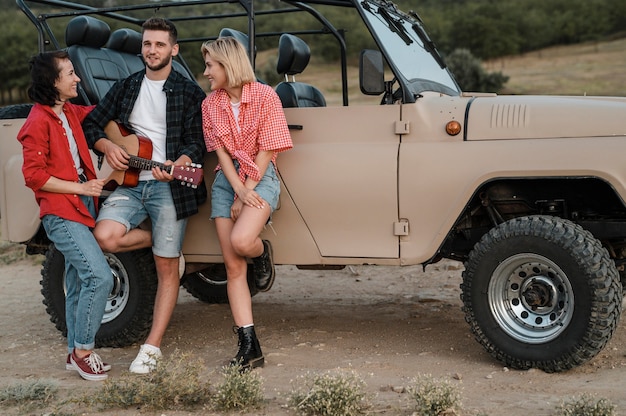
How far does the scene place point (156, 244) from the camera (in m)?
5.54

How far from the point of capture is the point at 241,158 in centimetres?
523

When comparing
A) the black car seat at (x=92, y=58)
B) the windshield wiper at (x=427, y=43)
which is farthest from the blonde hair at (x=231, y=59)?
the windshield wiper at (x=427, y=43)

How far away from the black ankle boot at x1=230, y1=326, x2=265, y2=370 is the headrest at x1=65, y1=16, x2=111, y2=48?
2.56 meters

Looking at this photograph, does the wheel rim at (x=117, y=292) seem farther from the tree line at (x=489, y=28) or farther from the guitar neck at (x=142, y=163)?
the tree line at (x=489, y=28)

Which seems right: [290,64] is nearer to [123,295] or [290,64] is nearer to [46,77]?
[46,77]

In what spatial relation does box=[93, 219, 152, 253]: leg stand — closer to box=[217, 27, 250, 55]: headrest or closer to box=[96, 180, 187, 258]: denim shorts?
box=[96, 180, 187, 258]: denim shorts

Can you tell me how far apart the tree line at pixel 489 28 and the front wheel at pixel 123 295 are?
90.2ft

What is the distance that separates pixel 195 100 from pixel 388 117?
3.93ft

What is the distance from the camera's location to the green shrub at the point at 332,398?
13.6 ft

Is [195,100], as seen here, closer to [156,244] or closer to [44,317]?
[156,244]

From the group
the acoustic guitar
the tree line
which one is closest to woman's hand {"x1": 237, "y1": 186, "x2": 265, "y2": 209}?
the acoustic guitar

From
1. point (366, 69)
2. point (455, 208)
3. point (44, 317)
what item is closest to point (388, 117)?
point (366, 69)

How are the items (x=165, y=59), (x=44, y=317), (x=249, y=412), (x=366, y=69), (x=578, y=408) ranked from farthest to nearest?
1. (x=44, y=317)
2. (x=165, y=59)
3. (x=366, y=69)
4. (x=249, y=412)
5. (x=578, y=408)

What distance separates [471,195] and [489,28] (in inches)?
1557
